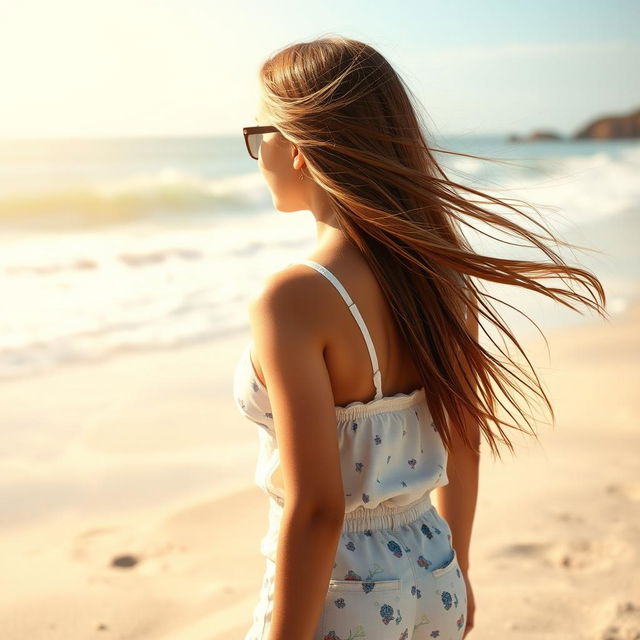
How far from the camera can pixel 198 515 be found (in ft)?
12.7

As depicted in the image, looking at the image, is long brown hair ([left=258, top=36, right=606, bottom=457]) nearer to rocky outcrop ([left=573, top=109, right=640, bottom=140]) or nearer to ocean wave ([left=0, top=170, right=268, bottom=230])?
ocean wave ([left=0, top=170, right=268, bottom=230])

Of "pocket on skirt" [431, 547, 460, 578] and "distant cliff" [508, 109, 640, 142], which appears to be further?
"distant cliff" [508, 109, 640, 142]

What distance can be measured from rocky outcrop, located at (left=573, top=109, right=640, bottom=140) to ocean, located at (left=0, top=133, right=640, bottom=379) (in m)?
35.6

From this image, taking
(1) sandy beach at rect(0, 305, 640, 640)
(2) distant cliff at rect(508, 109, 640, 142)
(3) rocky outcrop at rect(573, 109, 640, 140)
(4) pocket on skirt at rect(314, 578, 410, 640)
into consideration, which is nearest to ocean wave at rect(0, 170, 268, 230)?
(1) sandy beach at rect(0, 305, 640, 640)

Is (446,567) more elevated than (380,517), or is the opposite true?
(380,517)

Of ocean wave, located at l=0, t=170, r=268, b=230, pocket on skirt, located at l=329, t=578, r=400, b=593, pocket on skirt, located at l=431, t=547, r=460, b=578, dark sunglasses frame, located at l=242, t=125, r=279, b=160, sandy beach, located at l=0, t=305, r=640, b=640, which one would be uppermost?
dark sunglasses frame, located at l=242, t=125, r=279, b=160

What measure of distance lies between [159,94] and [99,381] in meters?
36.5

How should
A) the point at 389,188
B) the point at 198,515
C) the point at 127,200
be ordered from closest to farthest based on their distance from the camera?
1. the point at 389,188
2. the point at 198,515
3. the point at 127,200

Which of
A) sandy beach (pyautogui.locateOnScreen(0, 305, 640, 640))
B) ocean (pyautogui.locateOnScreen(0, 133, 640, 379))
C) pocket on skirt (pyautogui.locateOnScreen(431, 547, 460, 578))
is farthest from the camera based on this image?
ocean (pyautogui.locateOnScreen(0, 133, 640, 379))

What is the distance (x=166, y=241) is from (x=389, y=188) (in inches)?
548

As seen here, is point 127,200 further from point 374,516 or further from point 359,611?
point 359,611

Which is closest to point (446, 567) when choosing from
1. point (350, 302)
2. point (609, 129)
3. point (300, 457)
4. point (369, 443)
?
point (369, 443)

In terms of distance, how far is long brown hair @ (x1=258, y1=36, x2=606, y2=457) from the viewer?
5.22 ft

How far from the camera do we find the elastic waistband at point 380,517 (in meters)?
1.63
